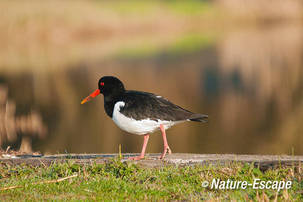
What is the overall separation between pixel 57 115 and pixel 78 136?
9.21ft

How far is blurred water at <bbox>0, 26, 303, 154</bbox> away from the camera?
1402cm

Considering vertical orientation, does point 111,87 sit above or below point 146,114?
above

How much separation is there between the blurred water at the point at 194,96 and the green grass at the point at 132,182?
20.3 feet

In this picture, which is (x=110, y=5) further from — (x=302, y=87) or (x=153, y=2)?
(x=302, y=87)

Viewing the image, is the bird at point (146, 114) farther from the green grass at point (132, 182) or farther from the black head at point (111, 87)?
the green grass at point (132, 182)

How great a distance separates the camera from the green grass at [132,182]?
5.63 m

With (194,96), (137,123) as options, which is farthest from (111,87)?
(194,96)

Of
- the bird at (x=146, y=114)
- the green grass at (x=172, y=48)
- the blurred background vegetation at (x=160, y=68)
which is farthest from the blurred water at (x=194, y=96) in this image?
the bird at (x=146, y=114)

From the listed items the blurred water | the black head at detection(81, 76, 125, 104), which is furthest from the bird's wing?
the blurred water

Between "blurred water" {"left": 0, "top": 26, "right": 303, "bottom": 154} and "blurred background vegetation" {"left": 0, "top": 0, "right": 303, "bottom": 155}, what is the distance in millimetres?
45

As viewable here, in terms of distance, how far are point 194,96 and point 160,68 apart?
8718 millimetres

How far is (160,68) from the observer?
2966 cm

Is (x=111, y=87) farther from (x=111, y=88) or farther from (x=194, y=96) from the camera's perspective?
(x=194, y=96)

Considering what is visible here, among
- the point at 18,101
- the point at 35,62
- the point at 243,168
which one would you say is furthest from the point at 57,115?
the point at 35,62
